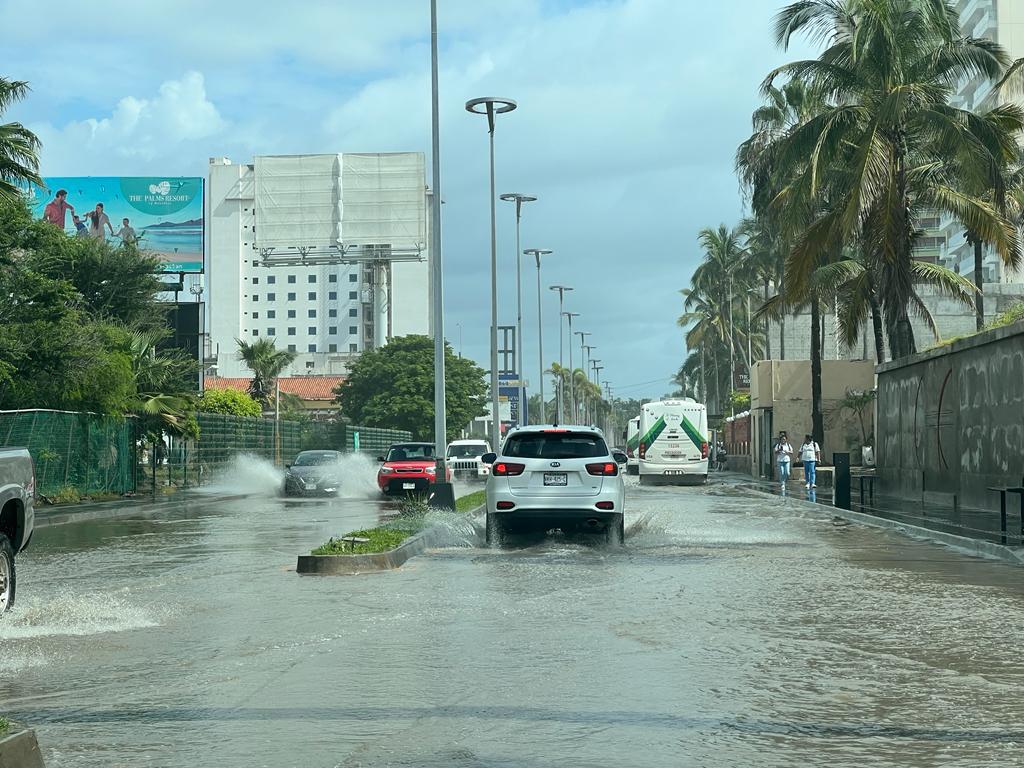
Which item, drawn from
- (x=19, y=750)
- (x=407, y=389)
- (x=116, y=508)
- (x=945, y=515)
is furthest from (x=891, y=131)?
(x=407, y=389)

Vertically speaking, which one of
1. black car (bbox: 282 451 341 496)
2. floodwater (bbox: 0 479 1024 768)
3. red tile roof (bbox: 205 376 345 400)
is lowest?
floodwater (bbox: 0 479 1024 768)

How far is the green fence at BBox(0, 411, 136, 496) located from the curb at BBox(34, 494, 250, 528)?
1464 mm

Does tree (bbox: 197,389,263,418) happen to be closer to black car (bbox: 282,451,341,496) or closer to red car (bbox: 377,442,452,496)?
black car (bbox: 282,451,341,496)

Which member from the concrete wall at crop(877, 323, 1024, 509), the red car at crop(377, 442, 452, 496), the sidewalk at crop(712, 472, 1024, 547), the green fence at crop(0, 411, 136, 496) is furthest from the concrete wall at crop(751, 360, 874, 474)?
the green fence at crop(0, 411, 136, 496)

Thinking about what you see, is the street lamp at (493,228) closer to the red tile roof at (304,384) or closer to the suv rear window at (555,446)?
the suv rear window at (555,446)

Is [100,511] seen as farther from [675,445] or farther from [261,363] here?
[261,363]

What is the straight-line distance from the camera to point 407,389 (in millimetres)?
88375

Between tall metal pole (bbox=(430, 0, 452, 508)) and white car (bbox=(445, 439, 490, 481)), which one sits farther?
white car (bbox=(445, 439, 490, 481))

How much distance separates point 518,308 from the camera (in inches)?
2185

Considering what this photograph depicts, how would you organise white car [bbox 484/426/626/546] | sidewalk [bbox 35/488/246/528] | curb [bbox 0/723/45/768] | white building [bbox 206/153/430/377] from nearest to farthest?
curb [bbox 0/723/45/768] → white car [bbox 484/426/626/546] → sidewalk [bbox 35/488/246/528] → white building [bbox 206/153/430/377]

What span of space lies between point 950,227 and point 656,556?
10648cm

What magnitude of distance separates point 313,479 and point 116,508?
8.02 m

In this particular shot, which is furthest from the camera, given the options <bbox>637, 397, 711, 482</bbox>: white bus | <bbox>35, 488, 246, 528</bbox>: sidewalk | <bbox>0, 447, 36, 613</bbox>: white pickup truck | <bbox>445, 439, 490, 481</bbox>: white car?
<bbox>445, 439, 490, 481</bbox>: white car

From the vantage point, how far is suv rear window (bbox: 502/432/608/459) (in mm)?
18375
